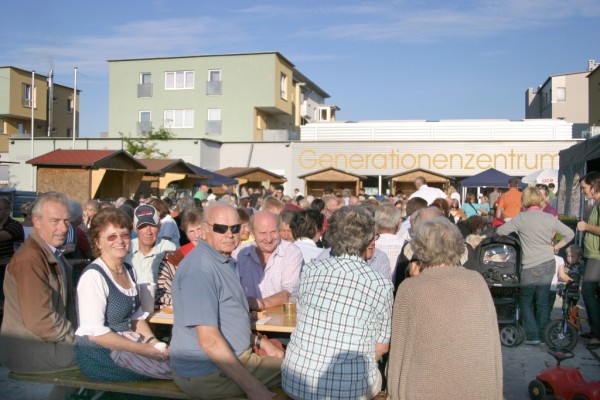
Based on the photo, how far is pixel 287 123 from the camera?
4856 centimetres

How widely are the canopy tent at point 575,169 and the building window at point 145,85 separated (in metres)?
33.1

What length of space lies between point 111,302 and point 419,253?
2.07m

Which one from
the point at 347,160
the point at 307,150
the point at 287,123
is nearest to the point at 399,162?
the point at 347,160

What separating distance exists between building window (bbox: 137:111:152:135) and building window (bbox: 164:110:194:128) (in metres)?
1.30

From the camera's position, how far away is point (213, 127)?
42688 mm

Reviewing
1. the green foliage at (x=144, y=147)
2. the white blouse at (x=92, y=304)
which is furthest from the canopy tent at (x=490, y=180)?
the green foliage at (x=144, y=147)

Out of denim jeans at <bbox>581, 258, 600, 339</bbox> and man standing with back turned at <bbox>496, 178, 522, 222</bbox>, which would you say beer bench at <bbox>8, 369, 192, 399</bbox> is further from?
man standing with back turned at <bbox>496, 178, 522, 222</bbox>

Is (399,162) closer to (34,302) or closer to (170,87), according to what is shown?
(170,87)

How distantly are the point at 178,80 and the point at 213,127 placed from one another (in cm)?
448

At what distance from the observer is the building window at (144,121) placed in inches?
1726

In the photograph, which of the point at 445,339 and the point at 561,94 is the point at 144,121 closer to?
the point at 561,94

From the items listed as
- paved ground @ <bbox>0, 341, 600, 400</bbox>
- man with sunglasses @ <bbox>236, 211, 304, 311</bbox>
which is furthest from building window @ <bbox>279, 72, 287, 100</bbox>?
man with sunglasses @ <bbox>236, 211, 304, 311</bbox>

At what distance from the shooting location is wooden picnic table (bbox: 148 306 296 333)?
4539 mm

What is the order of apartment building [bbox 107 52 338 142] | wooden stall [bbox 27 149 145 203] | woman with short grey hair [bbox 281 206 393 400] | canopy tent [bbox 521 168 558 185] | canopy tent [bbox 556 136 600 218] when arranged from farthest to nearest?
apartment building [bbox 107 52 338 142] → canopy tent [bbox 521 168 558 185] → wooden stall [bbox 27 149 145 203] → canopy tent [bbox 556 136 600 218] → woman with short grey hair [bbox 281 206 393 400]
